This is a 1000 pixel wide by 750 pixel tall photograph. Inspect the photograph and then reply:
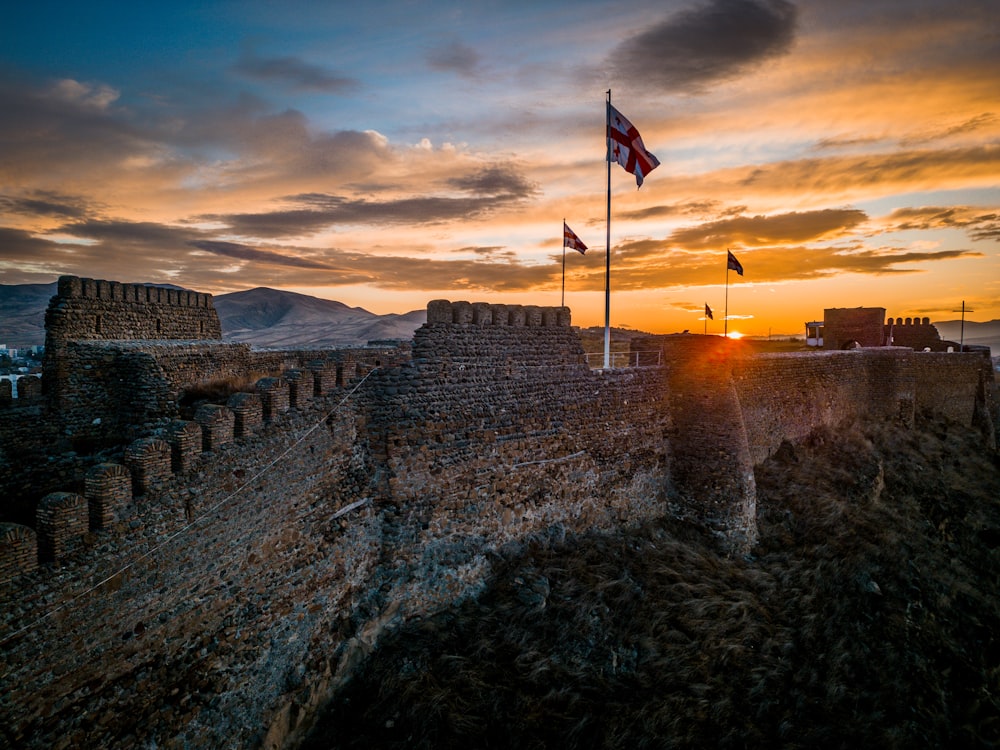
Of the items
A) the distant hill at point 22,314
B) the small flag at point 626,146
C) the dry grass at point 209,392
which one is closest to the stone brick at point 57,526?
the dry grass at point 209,392

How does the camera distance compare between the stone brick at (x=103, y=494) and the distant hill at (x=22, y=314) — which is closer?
the stone brick at (x=103, y=494)

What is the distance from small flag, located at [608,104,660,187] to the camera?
47.8ft

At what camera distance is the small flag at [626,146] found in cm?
1455

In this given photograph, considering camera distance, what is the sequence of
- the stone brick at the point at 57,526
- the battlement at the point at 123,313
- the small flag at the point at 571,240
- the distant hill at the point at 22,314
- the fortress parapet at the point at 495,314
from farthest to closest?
the distant hill at the point at 22,314, the small flag at the point at 571,240, the battlement at the point at 123,313, the fortress parapet at the point at 495,314, the stone brick at the point at 57,526

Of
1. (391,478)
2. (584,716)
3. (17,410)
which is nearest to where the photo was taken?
(584,716)

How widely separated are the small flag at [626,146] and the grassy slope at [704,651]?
32.7 feet

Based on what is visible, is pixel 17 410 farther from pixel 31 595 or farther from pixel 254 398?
pixel 31 595

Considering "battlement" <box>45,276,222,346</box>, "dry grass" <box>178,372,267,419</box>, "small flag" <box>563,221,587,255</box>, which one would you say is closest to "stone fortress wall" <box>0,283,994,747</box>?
"dry grass" <box>178,372,267,419</box>

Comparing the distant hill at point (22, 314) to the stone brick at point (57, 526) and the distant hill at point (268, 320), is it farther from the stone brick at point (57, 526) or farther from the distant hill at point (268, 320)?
the stone brick at point (57, 526)

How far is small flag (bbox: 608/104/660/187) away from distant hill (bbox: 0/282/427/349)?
825 inches

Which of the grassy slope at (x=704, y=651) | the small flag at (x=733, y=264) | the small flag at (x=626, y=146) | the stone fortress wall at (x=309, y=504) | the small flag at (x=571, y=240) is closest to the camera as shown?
the stone fortress wall at (x=309, y=504)

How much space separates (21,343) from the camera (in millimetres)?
35062

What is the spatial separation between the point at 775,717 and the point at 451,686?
19.1 ft

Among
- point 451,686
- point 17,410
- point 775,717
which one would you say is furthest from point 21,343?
point 775,717
